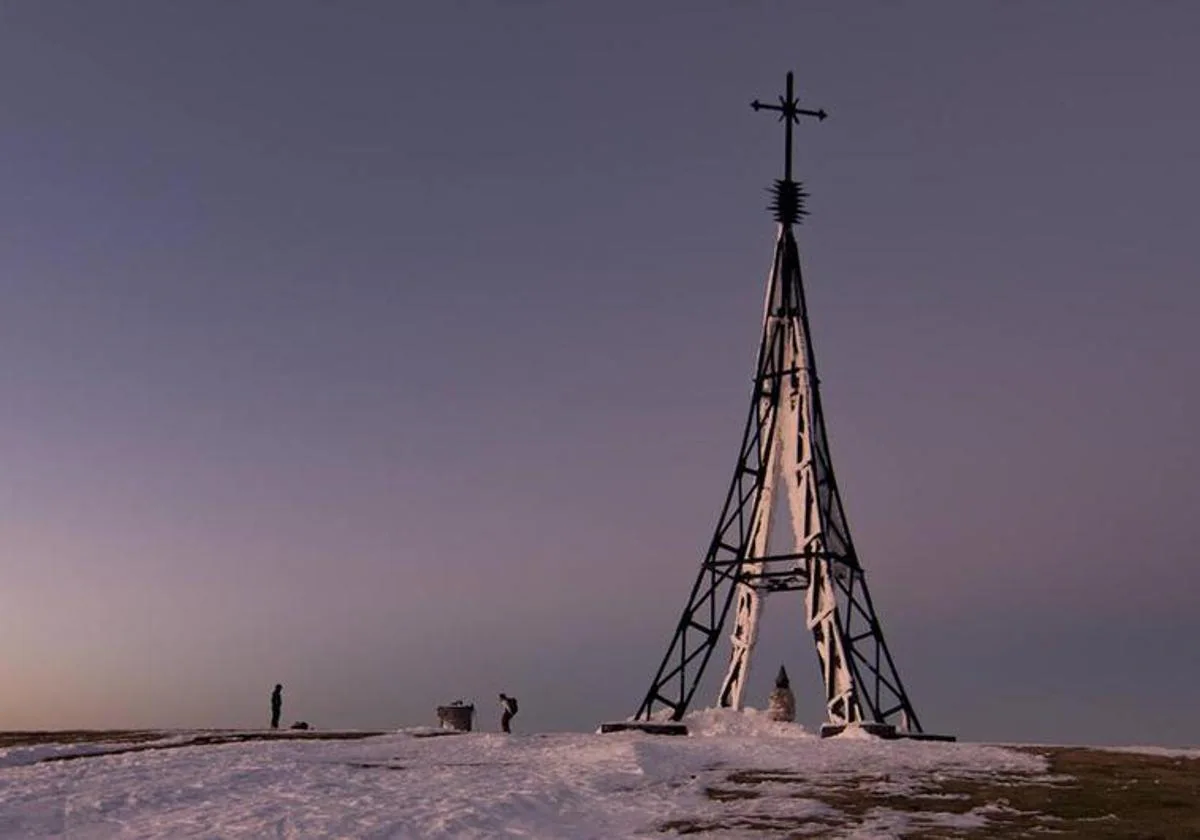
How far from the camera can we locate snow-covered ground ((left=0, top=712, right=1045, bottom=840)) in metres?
15.8

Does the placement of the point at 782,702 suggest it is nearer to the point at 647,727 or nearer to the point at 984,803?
the point at 647,727

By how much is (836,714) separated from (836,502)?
267 inches

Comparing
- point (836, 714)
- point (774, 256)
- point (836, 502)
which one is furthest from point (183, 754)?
point (774, 256)

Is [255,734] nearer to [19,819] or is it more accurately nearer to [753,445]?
[19,819]

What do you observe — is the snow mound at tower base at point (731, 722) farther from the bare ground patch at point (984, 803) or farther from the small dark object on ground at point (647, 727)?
the bare ground patch at point (984, 803)

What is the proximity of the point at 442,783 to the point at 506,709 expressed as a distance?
62.3 ft

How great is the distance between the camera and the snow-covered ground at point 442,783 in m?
15.8

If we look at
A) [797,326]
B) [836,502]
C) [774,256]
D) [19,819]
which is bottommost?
[19,819]

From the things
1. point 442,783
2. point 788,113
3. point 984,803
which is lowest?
point 984,803

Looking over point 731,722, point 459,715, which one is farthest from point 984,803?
point 459,715

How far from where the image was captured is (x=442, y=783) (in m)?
19.4

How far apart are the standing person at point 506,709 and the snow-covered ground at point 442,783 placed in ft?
34.3

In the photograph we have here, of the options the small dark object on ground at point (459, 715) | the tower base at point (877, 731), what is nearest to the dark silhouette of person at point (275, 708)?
the small dark object on ground at point (459, 715)

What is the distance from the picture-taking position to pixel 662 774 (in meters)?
20.2
